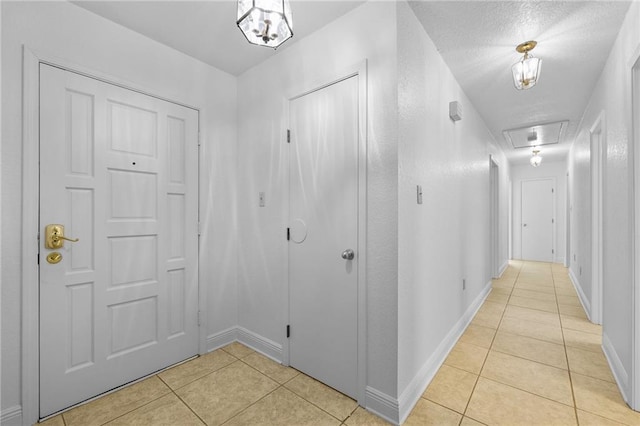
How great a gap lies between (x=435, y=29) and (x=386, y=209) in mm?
1395

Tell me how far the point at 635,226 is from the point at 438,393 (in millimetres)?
1602

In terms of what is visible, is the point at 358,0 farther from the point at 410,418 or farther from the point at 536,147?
the point at 536,147

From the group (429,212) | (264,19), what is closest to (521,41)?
(429,212)

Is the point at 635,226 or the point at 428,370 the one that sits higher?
the point at 635,226

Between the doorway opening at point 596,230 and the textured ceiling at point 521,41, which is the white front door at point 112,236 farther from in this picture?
the doorway opening at point 596,230

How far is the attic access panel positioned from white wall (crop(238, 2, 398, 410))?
373cm

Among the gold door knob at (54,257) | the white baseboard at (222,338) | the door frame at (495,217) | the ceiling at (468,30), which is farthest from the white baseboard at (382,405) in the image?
the door frame at (495,217)

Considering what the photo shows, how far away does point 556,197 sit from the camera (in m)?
6.80

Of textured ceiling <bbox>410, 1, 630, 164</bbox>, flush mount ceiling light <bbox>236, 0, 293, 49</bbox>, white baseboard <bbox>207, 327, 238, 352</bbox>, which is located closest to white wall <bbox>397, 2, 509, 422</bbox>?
textured ceiling <bbox>410, 1, 630, 164</bbox>

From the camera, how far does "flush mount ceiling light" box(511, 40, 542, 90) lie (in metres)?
2.16

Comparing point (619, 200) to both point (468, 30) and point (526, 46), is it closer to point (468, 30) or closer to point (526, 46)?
point (526, 46)

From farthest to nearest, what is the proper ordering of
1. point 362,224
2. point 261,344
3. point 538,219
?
1. point 538,219
2. point 261,344
3. point 362,224

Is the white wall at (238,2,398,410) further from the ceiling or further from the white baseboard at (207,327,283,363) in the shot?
the ceiling

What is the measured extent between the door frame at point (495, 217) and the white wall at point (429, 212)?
181 cm
